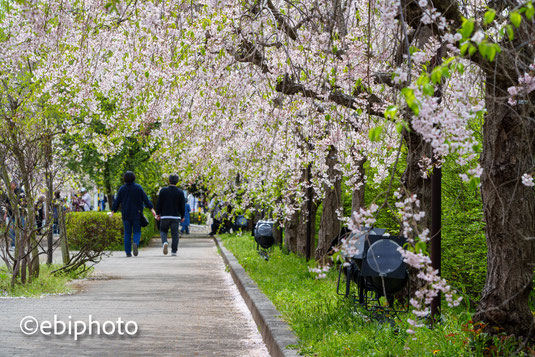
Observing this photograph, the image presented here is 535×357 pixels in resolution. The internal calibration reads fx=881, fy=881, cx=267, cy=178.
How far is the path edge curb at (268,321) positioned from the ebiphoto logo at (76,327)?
1345 mm

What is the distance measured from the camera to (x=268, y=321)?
8.79 m

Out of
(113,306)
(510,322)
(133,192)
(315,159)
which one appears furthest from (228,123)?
(510,322)

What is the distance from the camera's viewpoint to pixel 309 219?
16.9 m

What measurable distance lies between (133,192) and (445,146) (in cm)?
1669

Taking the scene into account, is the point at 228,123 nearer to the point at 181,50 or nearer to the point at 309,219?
the point at 309,219

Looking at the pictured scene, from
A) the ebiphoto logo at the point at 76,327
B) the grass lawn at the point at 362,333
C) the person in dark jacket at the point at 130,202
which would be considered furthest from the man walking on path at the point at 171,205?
the ebiphoto logo at the point at 76,327

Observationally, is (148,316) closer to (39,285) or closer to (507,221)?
(39,285)

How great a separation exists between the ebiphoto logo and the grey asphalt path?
0.06 meters

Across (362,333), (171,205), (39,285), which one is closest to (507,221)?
(362,333)

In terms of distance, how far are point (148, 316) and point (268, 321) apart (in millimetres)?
1982

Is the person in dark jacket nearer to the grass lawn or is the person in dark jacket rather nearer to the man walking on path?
the man walking on path

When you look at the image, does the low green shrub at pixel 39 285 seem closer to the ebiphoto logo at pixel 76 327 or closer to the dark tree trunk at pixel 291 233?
the ebiphoto logo at pixel 76 327

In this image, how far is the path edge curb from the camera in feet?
24.5

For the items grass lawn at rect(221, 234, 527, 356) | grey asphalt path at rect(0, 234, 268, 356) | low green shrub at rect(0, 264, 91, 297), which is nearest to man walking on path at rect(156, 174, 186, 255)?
grey asphalt path at rect(0, 234, 268, 356)
